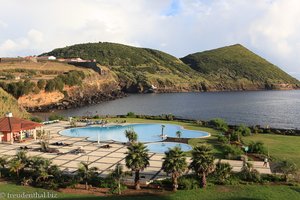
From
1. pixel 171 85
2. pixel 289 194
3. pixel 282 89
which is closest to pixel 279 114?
pixel 289 194

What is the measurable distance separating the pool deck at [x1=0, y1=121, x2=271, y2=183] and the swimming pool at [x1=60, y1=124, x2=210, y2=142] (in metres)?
3.38

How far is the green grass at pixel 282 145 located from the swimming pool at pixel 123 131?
26.5ft

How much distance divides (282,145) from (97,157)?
2253cm

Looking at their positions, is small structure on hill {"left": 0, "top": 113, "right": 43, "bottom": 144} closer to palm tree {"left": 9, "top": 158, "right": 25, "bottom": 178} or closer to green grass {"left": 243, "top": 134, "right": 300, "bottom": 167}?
palm tree {"left": 9, "top": 158, "right": 25, "bottom": 178}

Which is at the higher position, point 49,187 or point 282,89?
point 282,89

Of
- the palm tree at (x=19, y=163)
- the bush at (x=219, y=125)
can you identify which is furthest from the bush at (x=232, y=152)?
the palm tree at (x=19, y=163)

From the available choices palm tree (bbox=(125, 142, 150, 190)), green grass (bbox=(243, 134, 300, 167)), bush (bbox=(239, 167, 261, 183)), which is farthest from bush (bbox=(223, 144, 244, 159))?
palm tree (bbox=(125, 142, 150, 190))

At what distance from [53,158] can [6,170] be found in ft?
18.4

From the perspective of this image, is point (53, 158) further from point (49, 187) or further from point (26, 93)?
point (26, 93)

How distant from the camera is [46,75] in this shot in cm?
10944

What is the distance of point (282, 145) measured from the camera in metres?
40.6

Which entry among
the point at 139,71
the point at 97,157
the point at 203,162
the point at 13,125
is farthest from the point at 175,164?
the point at 139,71

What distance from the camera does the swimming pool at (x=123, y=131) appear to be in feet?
151

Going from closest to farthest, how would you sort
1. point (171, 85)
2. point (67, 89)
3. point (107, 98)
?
point (67, 89), point (107, 98), point (171, 85)
